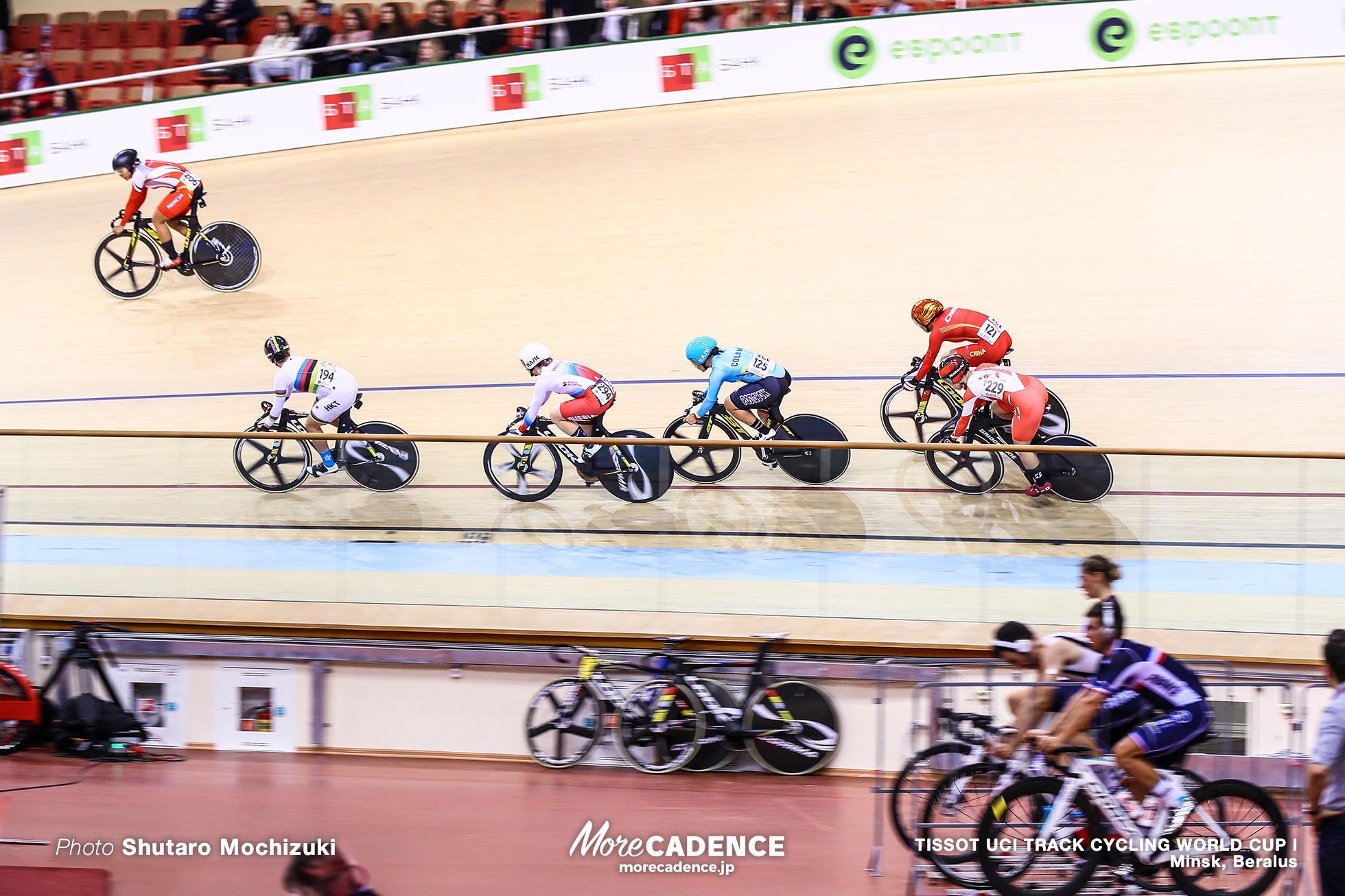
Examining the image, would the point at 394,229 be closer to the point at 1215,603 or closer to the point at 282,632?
the point at 282,632

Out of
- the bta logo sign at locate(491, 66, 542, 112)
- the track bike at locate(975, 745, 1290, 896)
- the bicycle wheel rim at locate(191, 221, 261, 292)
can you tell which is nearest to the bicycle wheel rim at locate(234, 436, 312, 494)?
the track bike at locate(975, 745, 1290, 896)

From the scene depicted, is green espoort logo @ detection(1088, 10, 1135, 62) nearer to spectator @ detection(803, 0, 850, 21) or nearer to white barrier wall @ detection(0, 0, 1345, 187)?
white barrier wall @ detection(0, 0, 1345, 187)

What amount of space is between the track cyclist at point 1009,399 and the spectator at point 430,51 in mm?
8552

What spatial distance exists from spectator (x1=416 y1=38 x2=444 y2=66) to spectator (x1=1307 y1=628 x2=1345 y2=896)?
11902 millimetres

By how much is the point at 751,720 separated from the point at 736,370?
8.13 feet

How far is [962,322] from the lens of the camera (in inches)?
323

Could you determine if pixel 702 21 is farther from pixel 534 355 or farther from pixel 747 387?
pixel 747 387

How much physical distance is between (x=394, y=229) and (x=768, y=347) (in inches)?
169

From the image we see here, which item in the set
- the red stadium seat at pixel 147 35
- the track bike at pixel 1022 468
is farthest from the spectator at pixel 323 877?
the red stadium seat at pixel 147 35

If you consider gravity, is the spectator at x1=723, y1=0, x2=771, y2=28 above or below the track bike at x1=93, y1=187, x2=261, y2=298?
above

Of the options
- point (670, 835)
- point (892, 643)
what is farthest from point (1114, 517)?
point (670, 835)

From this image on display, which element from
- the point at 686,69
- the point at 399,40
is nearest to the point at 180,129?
the point at 399,40

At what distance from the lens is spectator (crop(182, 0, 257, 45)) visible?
48.5 feet

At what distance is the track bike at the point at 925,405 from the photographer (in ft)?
27.0
